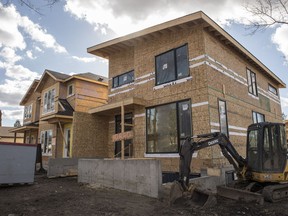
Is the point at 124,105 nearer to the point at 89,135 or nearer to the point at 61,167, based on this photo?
the point at 89,135

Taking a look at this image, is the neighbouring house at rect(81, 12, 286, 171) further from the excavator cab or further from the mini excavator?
the excavator cab

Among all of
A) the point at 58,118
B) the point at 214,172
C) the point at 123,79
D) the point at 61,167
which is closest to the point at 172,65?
the point at 123,79

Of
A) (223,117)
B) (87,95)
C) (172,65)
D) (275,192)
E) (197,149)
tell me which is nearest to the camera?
(197,149)

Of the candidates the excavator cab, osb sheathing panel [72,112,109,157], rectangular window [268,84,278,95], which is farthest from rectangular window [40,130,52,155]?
rectangular window [268,84,278,95]

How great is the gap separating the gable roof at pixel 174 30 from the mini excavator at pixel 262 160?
207 inches

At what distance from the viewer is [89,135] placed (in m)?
14.7

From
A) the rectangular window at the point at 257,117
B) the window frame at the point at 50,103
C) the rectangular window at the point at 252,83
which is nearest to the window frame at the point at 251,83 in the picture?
the rectangular window at the point at 252,83

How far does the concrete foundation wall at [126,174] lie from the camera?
7.83 m

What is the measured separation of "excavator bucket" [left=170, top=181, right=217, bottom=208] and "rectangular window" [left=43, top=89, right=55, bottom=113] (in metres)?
14.2

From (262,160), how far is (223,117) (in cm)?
358

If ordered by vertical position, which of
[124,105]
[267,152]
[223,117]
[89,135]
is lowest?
[267,152]

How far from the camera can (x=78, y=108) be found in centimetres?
1748

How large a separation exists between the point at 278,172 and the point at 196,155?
10.6 feet

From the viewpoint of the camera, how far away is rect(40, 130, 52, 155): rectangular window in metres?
18.6
